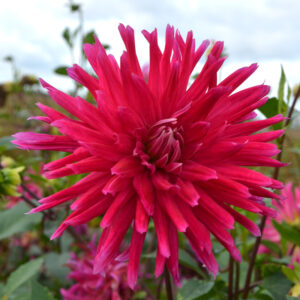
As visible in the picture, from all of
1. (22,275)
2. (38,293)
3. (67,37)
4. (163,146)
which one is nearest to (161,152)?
(163,146)

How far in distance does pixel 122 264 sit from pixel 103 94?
618 millimetres

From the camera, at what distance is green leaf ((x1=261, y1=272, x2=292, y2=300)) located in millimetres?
701

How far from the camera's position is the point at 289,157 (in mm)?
2648

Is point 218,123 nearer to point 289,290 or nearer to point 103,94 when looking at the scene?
point 103,94

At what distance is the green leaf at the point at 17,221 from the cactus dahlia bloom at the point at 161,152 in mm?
547

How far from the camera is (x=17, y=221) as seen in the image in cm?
110

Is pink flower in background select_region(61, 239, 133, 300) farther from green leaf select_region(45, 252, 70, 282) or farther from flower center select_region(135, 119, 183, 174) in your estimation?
flower center select_region(135, 119, 183, 174)

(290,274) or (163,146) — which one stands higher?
(163,146)

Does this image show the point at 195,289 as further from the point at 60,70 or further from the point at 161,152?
the point at 60,70

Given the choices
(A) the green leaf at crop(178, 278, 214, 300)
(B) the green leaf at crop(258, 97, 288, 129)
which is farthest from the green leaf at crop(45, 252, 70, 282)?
(B) the green leaf at crop(258, 97, 288, 129)

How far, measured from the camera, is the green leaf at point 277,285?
2.30 ft

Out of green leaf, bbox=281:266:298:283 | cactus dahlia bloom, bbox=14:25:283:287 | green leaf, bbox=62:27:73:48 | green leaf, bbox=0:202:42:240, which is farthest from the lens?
green leaf, bbox=62:27:73:48

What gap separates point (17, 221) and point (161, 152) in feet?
2.41

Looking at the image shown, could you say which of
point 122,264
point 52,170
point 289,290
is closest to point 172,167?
point 52,170
